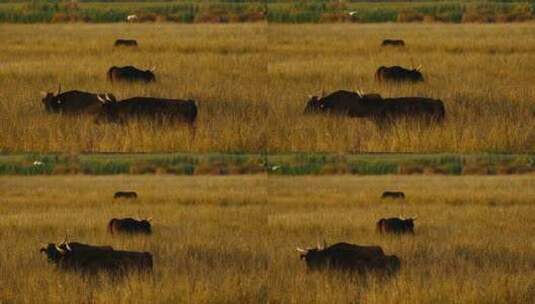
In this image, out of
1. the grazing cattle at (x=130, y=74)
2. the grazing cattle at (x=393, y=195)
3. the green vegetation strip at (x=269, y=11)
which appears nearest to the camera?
the grazing cattle at (x=130, y=74)

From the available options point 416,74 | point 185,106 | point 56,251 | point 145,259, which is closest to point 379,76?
point 416,74

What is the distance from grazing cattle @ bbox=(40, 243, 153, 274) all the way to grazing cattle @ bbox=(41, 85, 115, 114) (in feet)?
3.59

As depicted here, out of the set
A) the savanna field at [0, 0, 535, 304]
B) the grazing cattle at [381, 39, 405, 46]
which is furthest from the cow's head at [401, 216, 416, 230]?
the grazing cattle at [381, 39, 405, 46]

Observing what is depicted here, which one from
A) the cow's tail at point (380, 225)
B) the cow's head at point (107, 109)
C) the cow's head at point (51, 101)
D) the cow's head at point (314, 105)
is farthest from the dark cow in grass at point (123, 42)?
the cow's tail at point (380, 225)

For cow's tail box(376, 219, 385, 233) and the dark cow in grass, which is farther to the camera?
cow's tail box(376, 219, 385, 233)

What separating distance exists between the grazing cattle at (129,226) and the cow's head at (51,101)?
1.47 meters

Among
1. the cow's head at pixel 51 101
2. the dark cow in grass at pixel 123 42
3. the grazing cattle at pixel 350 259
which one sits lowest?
the grazing cattle at pixel 350 259

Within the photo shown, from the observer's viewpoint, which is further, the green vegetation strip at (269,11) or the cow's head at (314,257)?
the green vegetation strip at (269,11)

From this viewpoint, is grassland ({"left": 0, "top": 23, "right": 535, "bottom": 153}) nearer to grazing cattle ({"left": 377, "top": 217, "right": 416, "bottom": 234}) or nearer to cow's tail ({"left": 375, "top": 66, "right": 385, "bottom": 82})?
cow's tail ({"left": 375, "top": 66, "right": 385, "bottom": 82})

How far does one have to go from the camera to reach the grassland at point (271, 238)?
10523 mm

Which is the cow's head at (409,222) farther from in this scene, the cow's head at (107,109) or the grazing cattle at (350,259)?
the cow's head at (107,109)

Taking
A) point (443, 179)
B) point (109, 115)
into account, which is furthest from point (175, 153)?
point (443, 179)

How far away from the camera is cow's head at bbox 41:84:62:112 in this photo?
10.8 metres

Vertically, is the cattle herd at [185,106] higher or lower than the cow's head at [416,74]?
lower
